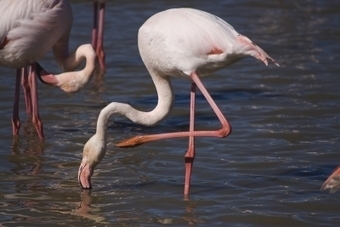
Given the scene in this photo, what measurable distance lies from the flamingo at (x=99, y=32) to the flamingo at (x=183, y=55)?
4096 mm

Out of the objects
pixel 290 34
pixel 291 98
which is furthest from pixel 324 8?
pixel 291 98

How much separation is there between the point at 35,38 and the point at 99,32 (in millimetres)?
3338

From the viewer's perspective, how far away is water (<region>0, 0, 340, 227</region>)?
7004mm

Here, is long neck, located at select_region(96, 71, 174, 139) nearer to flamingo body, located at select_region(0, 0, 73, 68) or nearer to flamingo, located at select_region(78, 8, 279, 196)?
flamingo, located at select_region(78, 8, 279, 196)

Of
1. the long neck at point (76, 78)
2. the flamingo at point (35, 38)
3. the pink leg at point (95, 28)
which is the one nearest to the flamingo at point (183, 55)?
the long neck at point (76, 78)

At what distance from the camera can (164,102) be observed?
7723mm

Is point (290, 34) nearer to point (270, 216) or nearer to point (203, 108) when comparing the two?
point (203, 108)

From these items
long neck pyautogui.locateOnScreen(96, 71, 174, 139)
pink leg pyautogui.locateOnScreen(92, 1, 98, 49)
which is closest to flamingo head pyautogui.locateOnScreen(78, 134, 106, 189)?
long neck pyautogui.locateOnScreen(96, 71, 174, 139)

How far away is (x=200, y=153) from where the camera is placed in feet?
28.0

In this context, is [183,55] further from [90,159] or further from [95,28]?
[95,28]

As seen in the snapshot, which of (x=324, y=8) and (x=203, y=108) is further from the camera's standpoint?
(x=324, y=8)

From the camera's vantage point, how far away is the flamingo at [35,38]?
8688mm

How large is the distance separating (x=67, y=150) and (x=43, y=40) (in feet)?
3.43

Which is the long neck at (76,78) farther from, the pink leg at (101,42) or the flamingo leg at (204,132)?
the pink leg at (101,42)
